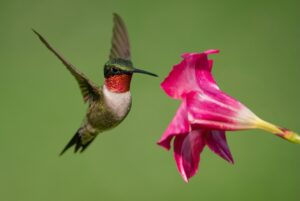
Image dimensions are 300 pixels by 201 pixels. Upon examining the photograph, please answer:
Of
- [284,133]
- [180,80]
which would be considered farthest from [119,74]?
[284,133]

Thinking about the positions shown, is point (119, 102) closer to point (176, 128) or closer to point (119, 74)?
point (119, 74)

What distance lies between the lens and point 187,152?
195cm

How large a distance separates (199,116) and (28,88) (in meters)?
4.16

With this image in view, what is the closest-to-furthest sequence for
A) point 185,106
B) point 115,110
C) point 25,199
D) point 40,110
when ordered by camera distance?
1. point 185,106
2. point 115,110
3. point 25,199
4. point 40,110

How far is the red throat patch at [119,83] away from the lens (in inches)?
93.5

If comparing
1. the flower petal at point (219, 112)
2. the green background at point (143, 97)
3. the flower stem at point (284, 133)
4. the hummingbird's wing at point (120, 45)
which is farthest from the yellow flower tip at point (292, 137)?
the green background at point (143, 97)

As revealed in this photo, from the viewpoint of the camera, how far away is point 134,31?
6379 millimetres

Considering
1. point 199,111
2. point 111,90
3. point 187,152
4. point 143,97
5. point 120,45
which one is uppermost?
point 143,97

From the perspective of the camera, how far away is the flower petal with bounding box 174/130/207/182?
1934 mm

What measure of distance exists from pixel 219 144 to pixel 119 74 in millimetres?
567

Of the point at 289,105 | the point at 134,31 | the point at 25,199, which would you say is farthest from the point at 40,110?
the point at 289,105

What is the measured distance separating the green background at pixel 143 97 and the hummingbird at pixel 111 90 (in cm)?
208

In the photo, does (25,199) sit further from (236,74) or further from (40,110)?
(236,74)

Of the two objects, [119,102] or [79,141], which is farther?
[79,141]
